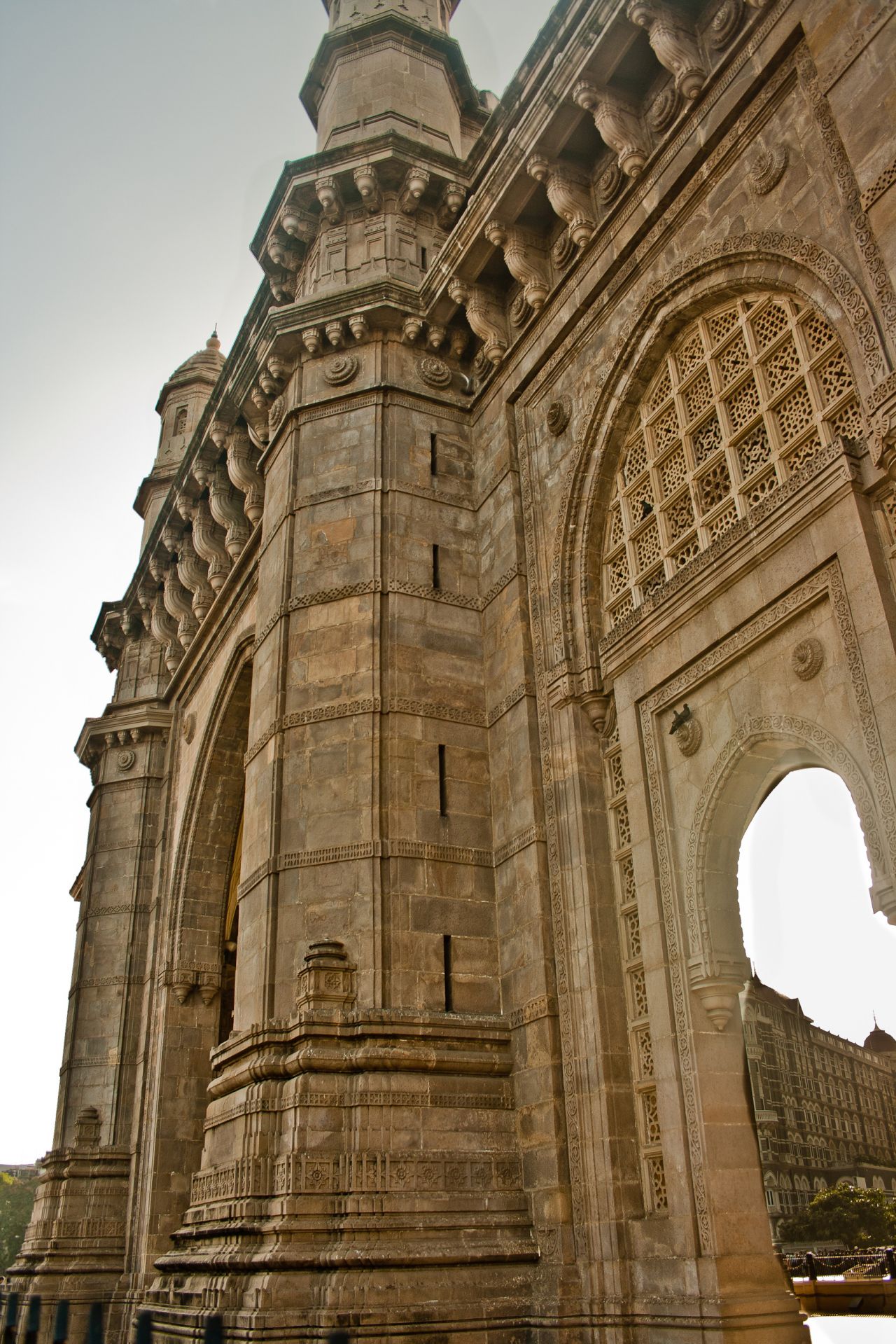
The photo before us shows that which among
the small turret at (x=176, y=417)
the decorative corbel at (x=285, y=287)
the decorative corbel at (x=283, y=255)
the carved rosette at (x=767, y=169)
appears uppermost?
the small turret at (x=176, y=417)

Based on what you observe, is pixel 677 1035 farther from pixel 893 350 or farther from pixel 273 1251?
pixel 893 350

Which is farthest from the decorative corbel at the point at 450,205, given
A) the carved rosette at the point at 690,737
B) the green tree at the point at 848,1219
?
the green tree at the point at 848,1219

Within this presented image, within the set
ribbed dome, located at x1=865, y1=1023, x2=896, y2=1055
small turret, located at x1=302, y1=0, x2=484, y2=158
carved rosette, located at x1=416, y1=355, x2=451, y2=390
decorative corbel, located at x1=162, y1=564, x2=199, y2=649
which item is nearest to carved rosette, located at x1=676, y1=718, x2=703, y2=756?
carved rosette, located at x1=416, y1=355, x2=451, y2=390

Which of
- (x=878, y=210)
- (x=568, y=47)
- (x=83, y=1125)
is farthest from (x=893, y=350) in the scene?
(x=83, y=1125)

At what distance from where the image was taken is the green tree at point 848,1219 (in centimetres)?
1847

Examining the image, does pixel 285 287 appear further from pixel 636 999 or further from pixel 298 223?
pixel 636 999

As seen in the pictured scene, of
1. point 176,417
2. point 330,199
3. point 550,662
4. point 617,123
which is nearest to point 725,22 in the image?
point 617,123

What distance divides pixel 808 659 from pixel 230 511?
10163mm

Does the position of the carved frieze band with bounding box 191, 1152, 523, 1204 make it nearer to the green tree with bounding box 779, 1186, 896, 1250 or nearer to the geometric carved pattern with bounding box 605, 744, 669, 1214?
the geometric carved pattern with bounding box 605, 744, 669, 1214

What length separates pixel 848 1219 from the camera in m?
18.8

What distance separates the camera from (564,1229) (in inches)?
293

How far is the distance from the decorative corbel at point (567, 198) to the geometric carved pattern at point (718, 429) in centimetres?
171

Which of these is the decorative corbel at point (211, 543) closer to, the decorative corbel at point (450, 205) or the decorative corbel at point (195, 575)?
the decorative corbel at point (195, 575)

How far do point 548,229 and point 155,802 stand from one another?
11.1 metres
